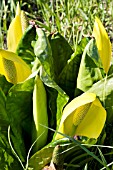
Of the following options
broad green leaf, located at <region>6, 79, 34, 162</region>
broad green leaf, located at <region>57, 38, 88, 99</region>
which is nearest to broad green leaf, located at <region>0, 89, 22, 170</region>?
broad green leaf, located at <region>6, 79, 34, 162</region>

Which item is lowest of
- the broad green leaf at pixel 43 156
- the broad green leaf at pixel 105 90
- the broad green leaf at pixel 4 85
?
the broad green leaf at pixel 43 156

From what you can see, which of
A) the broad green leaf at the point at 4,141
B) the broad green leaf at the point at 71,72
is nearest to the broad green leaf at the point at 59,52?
the broad green leaf at the point at 71,72

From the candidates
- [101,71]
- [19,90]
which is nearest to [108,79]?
[101,71]

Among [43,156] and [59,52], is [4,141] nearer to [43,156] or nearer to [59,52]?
[43,156]

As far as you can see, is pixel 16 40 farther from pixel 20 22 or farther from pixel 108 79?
pixel 108 79

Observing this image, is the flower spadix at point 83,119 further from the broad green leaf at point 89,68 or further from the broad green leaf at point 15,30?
the broad green leaf at point 15,30

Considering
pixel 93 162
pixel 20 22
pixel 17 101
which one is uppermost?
pixel 20 22
